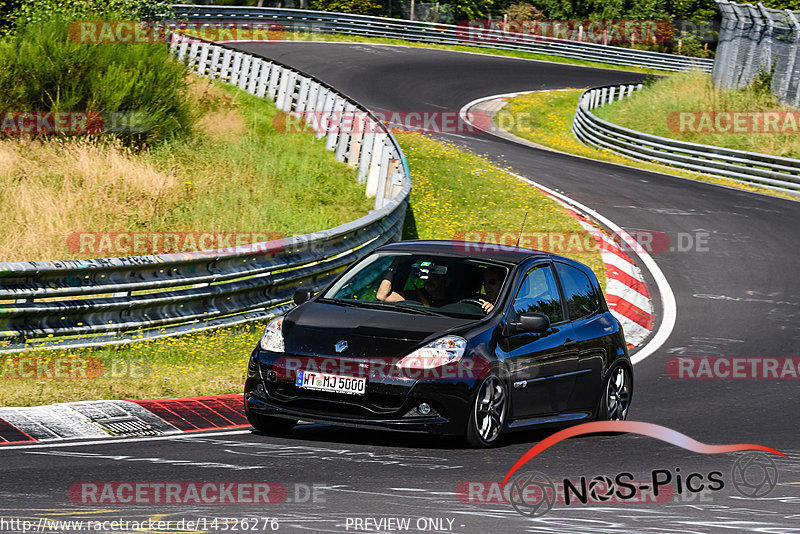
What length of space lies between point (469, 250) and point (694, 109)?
28264 mm

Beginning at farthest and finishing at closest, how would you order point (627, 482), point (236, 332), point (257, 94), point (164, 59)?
point (257, 94), point (164, 59), point (236, 332), point (627, 482)

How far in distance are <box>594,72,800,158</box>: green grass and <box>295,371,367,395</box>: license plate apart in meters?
24.8

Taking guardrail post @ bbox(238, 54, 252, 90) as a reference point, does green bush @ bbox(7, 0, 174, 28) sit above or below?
above

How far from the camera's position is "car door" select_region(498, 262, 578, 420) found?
850cm

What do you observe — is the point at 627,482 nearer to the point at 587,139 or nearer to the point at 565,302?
the point at 565,302

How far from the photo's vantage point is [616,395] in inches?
387

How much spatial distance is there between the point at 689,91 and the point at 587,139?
4.93 m

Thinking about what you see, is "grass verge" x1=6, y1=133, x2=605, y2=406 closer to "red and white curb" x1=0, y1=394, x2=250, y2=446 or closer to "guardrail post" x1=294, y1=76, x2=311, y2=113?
"red and white curb" x1=0, y1=394, x2=250, y2=446

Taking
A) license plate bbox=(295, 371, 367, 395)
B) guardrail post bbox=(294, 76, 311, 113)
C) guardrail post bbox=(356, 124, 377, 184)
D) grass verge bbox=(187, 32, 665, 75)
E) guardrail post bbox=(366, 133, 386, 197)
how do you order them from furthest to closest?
grass verge bbox=(187, 32, 665, 75), guardrail post bbox=(294, 76, 311, 113), guardrail post bbox=(356, 124, 377, 184), guardrail post bbox=(366, 133, 386, 197), license plate bbox=(295, 371, 367, 395)

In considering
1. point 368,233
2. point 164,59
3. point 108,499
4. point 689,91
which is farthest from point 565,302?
point 689,91

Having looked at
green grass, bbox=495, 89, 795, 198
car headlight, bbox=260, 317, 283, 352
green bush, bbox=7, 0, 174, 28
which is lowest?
green grass, bbox=495, 89, 795, 198

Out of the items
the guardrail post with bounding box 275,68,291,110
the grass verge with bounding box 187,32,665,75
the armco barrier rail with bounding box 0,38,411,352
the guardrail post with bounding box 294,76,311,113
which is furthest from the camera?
the grass verge with bounding box 187,32,665,75

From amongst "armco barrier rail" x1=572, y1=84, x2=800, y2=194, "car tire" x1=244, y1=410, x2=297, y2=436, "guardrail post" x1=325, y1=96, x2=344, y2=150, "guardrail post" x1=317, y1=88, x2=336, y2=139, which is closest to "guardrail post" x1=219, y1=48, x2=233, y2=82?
"guardrail post" x1=317, y1=88, x2=336, y2=139

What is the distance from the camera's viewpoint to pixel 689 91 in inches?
1496
